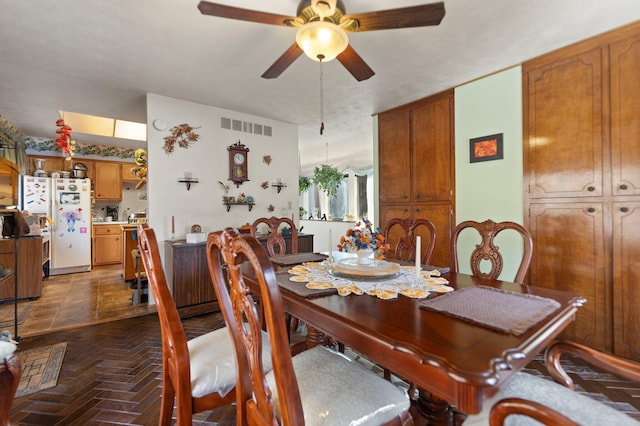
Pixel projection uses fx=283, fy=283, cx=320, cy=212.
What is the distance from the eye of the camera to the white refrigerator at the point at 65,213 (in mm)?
Answer: 4754

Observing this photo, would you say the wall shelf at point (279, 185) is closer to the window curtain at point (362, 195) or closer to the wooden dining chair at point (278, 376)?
the window curtain at point (362, 195)

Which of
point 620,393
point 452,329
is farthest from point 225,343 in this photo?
point 620,393

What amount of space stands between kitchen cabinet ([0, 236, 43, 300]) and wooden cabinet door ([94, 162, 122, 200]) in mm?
2437

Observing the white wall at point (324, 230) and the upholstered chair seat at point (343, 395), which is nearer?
the upholstered chair seat at point (343, 395)

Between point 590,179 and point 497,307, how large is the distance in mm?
1959

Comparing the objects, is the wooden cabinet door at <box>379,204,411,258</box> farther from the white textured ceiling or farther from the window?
the window

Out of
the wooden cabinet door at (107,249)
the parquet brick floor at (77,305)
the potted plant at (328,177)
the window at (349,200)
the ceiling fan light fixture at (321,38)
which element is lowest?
the parquet brick floor at (77,305)

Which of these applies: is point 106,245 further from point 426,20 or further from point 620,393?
point 620,393

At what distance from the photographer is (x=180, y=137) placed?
3393mm

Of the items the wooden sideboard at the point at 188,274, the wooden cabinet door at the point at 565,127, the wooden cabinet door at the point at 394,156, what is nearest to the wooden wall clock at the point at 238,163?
the wooden sideboard at the point at 188,274

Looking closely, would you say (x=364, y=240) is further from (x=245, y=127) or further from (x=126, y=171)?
(x=126, y=171)

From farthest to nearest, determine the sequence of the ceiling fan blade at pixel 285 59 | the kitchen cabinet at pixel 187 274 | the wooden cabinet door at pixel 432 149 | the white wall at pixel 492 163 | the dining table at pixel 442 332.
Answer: the wooden cabinet door at pixel 432 149 → the kitchen cabinet at pixel 187 274 → the white wall at pixel 492 163 → the ceiling fan blade at pixel 285 59 → the dining table at pixel 442 332

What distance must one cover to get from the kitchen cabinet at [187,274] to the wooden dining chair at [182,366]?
191 cm

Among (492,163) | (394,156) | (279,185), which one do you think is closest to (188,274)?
(279,185)
